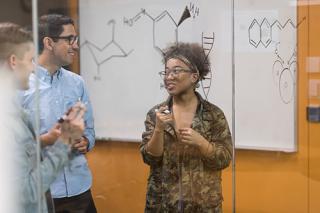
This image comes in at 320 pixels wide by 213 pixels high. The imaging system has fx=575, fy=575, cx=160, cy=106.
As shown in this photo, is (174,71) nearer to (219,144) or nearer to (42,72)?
(219,144)

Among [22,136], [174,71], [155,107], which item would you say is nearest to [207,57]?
[174,71]

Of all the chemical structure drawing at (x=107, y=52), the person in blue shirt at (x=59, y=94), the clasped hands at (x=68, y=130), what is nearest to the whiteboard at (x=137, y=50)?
Result: the chemical structure drawing at (x=107, y=52)

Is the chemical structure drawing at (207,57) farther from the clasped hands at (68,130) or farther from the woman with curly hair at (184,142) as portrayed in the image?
the clasped hands at (68,130)

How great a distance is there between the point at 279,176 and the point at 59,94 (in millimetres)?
1437

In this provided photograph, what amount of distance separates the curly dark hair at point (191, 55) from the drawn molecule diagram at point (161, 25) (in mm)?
64

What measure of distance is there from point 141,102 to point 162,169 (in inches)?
14.2

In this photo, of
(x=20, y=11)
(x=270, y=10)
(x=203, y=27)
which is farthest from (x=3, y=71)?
(x=270, y=10)

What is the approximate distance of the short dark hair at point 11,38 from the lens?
253 centimetres

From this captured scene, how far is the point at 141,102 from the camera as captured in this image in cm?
291

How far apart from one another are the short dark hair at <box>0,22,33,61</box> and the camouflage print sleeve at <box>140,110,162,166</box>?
0.68 m

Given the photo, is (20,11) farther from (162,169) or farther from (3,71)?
(162,169)

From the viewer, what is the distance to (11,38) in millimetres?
2574

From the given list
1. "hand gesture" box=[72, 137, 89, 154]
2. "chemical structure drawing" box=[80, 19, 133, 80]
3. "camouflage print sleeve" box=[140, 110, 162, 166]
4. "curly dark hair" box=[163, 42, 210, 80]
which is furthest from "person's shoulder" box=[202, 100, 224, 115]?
"hand gesture" box=[72, 137, 89, 154]

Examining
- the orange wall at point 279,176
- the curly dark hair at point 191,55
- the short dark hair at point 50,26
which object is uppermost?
the short dark hair at point 50,26
